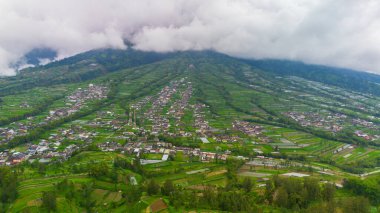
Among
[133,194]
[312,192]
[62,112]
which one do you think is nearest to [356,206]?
[312,192]

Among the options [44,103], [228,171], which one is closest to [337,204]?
[228,171]

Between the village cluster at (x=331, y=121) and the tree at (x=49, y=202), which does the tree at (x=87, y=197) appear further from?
the village cluster at (x=331, y=121)

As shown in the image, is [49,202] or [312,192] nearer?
[49,202]

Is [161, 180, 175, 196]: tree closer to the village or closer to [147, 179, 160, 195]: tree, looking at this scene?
[147, 179, 160, 195]: tree

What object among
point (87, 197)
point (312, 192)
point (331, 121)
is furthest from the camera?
point (331, 121)

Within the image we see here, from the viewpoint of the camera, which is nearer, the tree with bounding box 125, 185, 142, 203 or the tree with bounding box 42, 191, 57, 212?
the tree with bounding box 42, 191, 57, 212

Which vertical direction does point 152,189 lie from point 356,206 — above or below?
below

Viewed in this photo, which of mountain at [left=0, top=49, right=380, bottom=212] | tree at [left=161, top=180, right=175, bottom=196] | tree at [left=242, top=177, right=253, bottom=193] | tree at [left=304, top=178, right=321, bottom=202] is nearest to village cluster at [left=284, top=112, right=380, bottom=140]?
mountain at [left=0, top=49, right=380, bottom=212]

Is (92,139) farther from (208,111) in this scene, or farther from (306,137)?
(306,137)

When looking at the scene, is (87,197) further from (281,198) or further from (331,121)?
(331,121)
